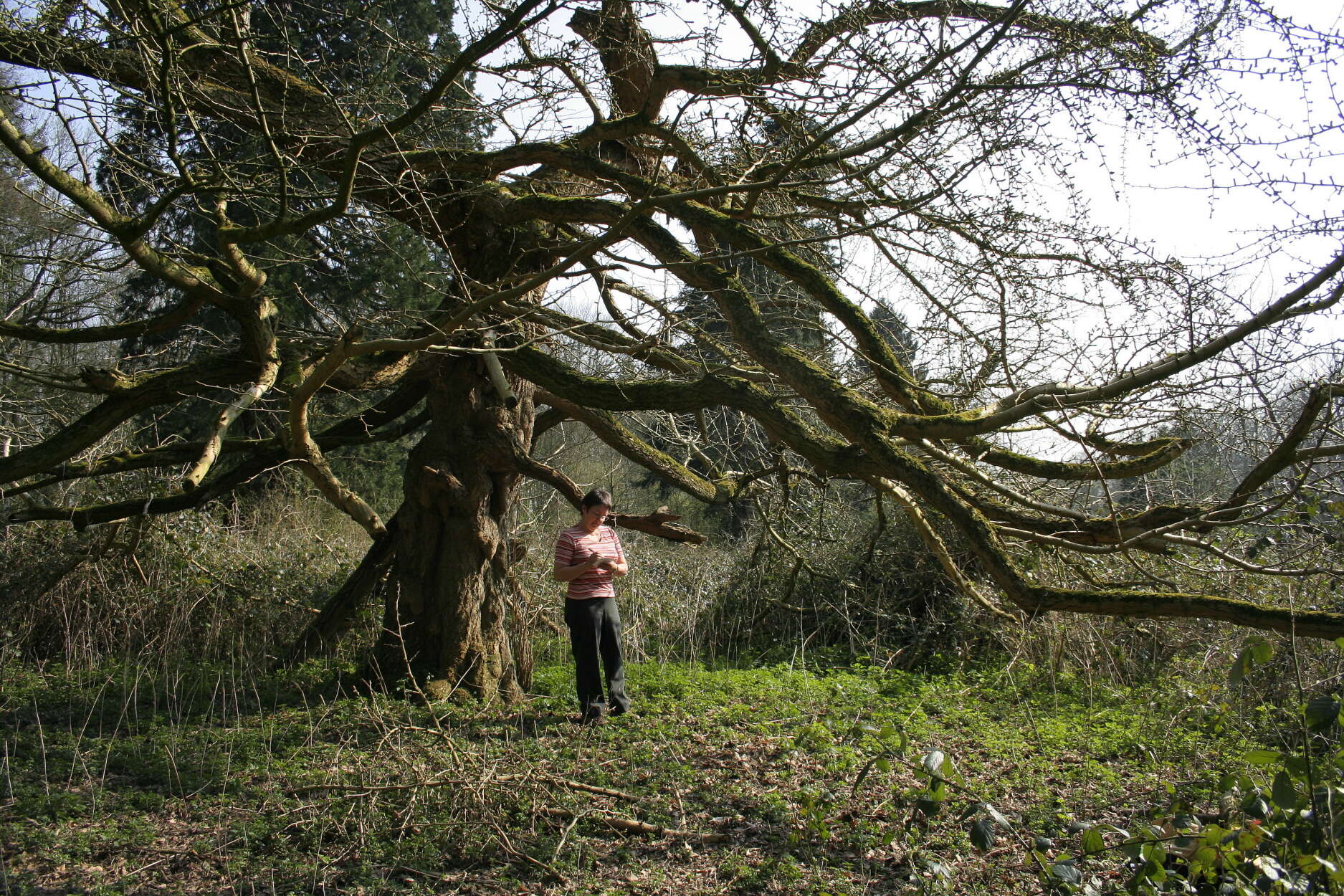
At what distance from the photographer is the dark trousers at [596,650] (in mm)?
5988

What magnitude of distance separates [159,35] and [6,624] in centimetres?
647

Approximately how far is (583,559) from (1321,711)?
4.45 metres

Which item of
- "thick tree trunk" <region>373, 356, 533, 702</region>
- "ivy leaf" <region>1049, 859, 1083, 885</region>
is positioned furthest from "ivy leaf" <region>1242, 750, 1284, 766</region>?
"thick tree trunk" <region>373, 356, 533, 702</region>

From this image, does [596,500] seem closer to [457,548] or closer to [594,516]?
[594,516]

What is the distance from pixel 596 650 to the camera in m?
6.03

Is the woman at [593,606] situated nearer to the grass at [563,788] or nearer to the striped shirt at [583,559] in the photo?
the striped shirt at [583,559]

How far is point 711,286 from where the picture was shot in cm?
496

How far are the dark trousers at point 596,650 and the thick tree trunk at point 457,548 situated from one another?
0.69 metres

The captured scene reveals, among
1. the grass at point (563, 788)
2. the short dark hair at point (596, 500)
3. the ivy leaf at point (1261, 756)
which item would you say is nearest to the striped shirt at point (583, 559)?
the short dark hair at point (596, 500)

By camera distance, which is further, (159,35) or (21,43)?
(21,43)

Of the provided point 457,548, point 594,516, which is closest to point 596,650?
point 594,516

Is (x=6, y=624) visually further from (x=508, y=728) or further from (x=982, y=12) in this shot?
(x=982, y=12)

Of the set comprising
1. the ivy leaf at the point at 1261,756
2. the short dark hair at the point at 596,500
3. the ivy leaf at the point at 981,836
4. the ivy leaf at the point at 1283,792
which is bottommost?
the ivy leaf at the point at 981,836

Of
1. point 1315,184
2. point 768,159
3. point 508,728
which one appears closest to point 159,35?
point 768,159
